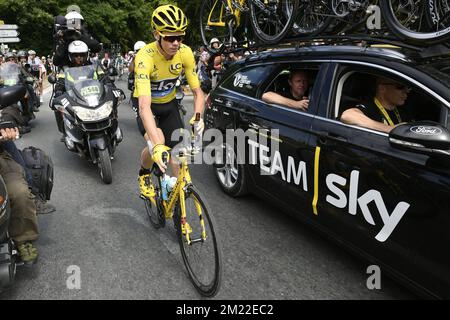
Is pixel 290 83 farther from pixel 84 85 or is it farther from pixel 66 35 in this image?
pixel 66 35

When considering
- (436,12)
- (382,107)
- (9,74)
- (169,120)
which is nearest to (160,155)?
(169,120)

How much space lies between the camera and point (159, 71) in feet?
12.0

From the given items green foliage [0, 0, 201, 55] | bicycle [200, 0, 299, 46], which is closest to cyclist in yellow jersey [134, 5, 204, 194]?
bicycle [200, 0, 299, 46]

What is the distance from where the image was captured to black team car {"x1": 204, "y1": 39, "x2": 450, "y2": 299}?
7.83ft

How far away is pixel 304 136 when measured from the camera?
134 inches

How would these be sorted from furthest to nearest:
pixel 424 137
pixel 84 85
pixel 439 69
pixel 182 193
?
pixel 84 85 → pixel 182 193 → pixel 439 69 → pixel 424 137

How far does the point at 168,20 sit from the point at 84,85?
3.08 m

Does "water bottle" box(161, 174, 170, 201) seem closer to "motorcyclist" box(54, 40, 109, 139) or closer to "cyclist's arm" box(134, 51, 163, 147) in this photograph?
"cyclist's arm" box(134, 51, 163, 147)

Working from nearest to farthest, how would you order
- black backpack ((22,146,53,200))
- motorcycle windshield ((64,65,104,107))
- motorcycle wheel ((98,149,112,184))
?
black backpack ((22,146,53,200)) < motorcycle wheel ((98,149,112,184)) < motorcycle windshield ((64,65,104,107))

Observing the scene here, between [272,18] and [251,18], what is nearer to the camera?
[272,18]

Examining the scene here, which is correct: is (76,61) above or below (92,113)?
above

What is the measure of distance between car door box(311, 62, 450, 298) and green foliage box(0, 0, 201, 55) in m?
23.1
